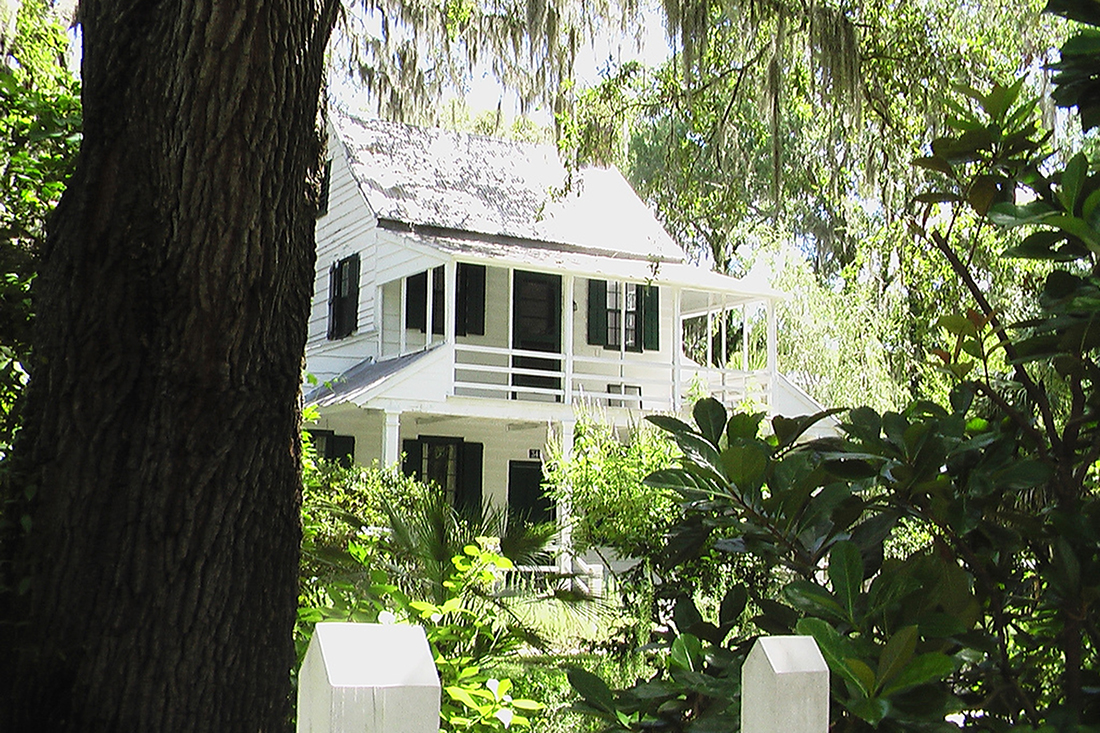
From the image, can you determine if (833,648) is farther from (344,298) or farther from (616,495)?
(344,298)

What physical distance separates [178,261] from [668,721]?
5.91 ft

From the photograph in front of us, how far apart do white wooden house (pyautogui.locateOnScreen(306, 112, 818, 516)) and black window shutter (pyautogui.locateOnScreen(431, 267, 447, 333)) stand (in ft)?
0.08

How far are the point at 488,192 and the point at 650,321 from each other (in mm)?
3781

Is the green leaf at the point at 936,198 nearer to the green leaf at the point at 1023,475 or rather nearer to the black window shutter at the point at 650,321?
the green leaf at the point at 1023,475

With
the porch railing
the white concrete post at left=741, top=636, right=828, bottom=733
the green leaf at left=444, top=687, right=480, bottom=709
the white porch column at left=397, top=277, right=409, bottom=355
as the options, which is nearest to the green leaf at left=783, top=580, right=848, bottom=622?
the white concrete post at left=741, top=636, right=828, bottom=733

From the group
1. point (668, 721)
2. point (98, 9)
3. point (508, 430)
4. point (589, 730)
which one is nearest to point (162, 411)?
point (98, 9)

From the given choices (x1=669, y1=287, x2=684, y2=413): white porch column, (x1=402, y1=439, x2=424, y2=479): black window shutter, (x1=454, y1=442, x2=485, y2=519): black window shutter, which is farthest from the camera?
(x1=454, y1=442, x2=485, y2=519): black window shutter

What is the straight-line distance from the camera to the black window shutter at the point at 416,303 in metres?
18.7

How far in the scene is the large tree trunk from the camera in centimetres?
289

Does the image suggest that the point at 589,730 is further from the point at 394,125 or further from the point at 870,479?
the point at 394,125

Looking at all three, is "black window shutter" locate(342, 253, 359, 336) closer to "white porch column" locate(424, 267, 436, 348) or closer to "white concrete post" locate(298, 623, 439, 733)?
"white porch column" locate(424, 267, 436, 348)

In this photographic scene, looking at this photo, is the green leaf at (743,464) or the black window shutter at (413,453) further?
the black window shutter at (413,453)

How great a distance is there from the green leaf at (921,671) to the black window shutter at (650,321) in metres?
18.3

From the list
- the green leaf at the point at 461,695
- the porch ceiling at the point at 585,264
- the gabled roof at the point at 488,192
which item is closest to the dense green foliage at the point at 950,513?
the green leaf at the point at 461,695
